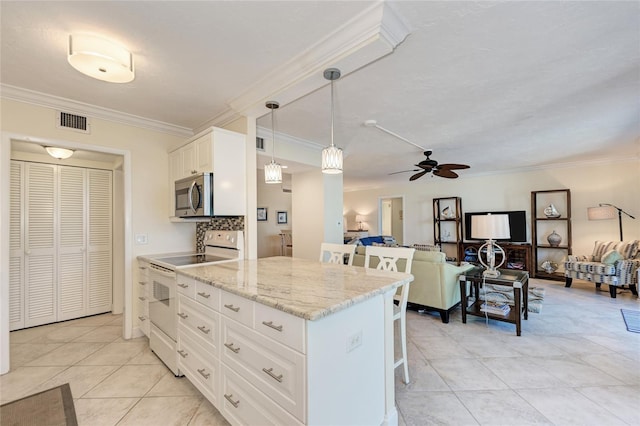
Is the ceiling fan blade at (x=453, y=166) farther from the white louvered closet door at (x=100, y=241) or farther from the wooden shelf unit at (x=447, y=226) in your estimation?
the white louvered closet door at (x=100, y=241)

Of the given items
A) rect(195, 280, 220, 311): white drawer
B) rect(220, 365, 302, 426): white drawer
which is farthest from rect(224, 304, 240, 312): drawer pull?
rect(220, 365, 302, 426): white drawer

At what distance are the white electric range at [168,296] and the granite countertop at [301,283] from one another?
0.90ft

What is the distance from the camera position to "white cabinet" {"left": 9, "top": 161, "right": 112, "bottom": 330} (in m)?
3.41

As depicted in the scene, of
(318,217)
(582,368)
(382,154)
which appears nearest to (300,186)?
(318,217)

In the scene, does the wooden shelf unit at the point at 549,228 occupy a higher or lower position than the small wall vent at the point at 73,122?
lower

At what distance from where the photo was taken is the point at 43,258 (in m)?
3.55

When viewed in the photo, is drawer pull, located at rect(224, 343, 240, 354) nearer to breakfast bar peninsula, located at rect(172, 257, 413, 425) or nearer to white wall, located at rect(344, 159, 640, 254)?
breakfast bar peninsula, located at rect(172, 257, 413, 425)

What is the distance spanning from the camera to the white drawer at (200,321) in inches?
70.8

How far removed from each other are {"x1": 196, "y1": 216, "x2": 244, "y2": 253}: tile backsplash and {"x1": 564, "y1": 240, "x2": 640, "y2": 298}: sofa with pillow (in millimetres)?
5854

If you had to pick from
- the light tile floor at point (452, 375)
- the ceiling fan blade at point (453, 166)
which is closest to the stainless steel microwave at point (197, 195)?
the light tile floor at point (452, 375)

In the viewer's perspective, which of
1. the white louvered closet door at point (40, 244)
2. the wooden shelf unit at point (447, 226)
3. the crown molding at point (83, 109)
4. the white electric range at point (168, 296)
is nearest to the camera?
the white electric range at point (168, 296)

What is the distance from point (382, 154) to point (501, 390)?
149 inches

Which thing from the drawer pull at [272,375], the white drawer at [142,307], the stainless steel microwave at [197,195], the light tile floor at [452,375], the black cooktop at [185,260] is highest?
the stainless steel microwave at [197,195]

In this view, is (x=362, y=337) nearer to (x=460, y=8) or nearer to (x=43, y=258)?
(x=460, y=8)
